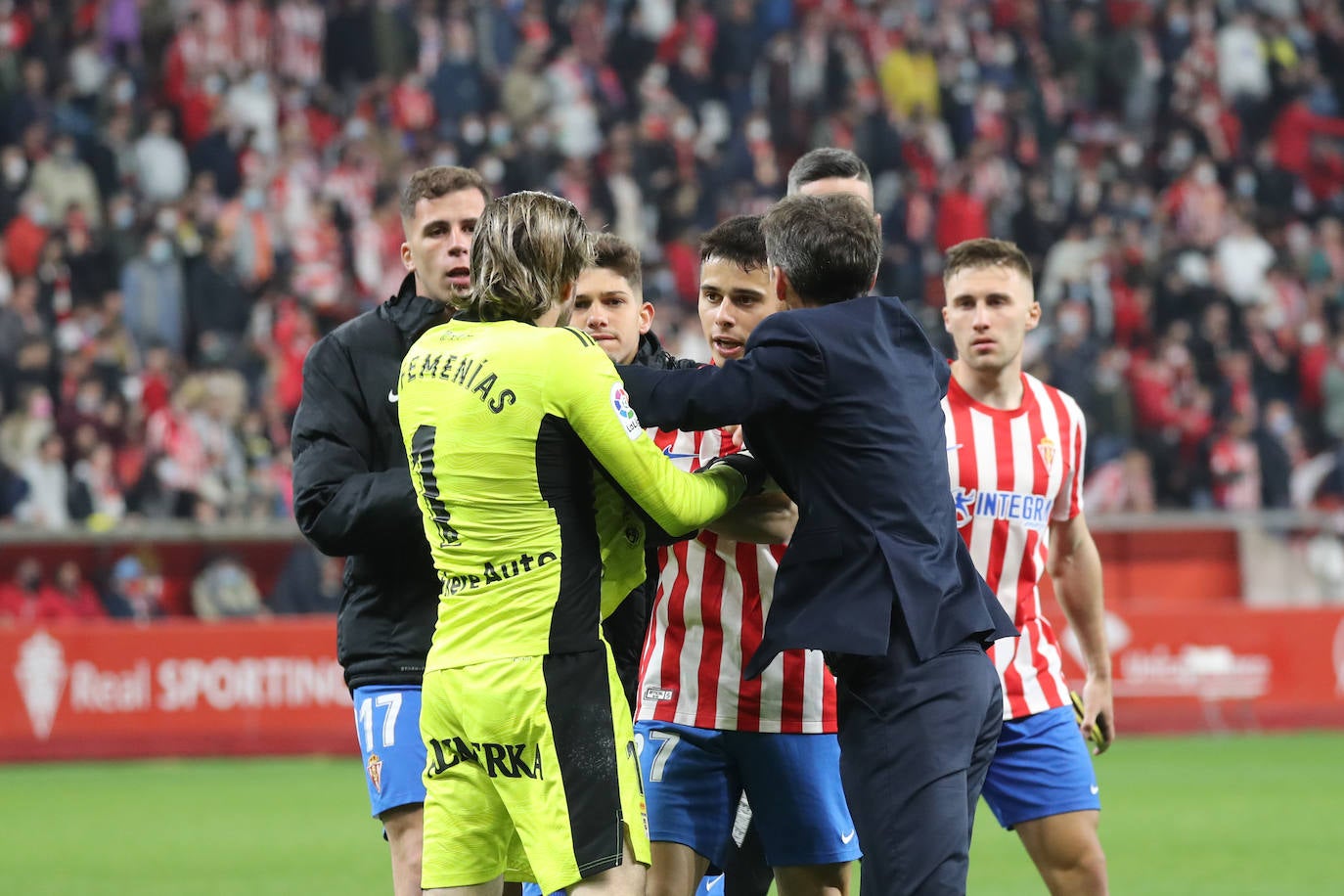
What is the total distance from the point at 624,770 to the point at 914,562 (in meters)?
0.83

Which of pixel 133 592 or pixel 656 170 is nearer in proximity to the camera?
pixel 133 592

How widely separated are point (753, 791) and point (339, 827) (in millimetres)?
5841

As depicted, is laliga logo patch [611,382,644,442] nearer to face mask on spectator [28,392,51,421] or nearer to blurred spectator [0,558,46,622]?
blurred spectator [0,558,46,622]

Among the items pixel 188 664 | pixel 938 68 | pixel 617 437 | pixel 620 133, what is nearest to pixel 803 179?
pixel 617 437

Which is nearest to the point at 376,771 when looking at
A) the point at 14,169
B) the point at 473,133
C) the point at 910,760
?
the point at 910,760

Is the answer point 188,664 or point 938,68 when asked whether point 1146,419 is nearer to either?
point 938,68

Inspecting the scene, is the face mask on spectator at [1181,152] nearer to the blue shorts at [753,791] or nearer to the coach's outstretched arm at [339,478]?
the blue shorts at [753,791]

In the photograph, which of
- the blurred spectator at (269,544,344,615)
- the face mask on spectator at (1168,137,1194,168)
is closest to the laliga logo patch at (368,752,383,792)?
the blurred spectator at (269,544,344,615)

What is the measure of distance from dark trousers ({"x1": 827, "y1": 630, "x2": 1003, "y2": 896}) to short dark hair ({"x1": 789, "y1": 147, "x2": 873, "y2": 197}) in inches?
80.1

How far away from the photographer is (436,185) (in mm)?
5316

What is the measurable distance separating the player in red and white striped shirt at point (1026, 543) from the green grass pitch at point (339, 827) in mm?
2588

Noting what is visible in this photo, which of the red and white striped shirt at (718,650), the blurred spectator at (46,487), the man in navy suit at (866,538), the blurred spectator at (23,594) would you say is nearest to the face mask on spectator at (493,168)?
the blurred spectator at (46,487)

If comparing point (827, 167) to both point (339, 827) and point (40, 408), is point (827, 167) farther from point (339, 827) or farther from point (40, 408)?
point (40, 408)

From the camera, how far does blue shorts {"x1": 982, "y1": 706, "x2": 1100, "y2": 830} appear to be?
573cm
